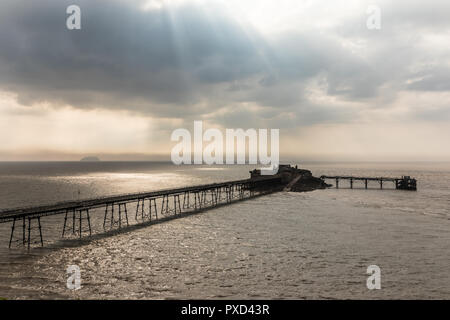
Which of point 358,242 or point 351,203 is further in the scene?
point 351,203

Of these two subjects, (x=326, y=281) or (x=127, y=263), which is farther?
(x=127, y=263)

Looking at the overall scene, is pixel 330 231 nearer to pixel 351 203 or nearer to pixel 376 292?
pixel 376 292

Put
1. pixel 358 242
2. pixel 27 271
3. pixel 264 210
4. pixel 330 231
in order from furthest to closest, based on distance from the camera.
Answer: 1. pixel 264 210
2. pixel 330 231
3. pixel 358 242
4. pixel 27 271

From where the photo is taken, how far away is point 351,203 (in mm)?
73500

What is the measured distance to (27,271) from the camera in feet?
90.4

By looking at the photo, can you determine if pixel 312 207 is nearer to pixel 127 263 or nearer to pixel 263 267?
pixel 263 267

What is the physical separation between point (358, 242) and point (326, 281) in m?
14.5

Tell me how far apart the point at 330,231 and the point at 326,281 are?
19.1m

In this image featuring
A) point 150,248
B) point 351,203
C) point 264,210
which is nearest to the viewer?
point 150,248
